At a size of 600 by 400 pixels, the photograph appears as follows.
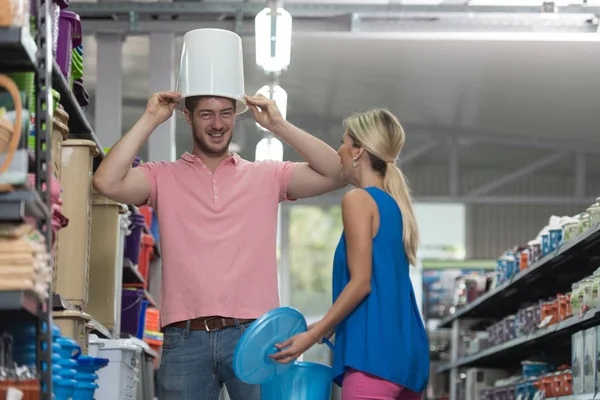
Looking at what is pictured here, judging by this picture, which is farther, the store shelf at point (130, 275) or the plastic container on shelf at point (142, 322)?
the plastic container on shelf at point (142, 322)

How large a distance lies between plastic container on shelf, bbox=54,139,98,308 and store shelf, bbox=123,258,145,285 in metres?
1.50

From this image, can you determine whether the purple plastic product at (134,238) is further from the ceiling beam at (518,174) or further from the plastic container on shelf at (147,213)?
the ceiling beam at (518,174)

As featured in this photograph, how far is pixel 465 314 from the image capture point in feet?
34.6

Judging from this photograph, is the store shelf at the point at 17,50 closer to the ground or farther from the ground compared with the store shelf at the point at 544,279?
closer to the ground

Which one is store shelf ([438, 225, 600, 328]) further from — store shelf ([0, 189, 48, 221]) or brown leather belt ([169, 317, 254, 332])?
store shelf ([0, 189, 48, 221])

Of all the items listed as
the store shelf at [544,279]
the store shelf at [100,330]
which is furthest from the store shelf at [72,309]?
the store shelf at [544,279]

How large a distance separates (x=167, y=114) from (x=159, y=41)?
5.61 meters

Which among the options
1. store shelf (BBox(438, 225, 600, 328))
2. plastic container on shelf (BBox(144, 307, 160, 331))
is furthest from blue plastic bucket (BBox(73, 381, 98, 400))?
plastic container on shelf (BBox(144, 307, 160, 331))

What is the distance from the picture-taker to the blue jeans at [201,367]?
11.3 ft

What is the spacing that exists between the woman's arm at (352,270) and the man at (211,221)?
28 cm

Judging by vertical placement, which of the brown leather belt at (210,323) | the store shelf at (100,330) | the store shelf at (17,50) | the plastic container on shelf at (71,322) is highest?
the store shelf at (17,50)

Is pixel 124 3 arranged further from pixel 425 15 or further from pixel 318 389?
pixel 318 389

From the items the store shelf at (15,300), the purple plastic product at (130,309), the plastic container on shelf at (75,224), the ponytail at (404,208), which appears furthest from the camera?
the purple plastic product at (130,309)

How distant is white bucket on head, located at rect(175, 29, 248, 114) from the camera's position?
376cm
